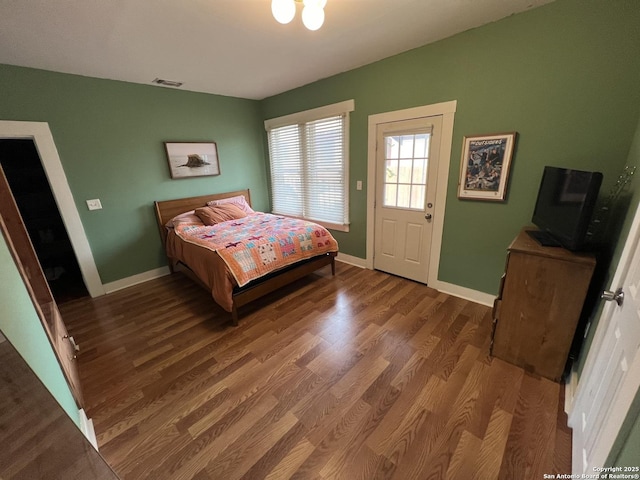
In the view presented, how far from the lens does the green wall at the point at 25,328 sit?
833 mm

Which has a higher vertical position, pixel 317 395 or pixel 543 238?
pixel 543 238

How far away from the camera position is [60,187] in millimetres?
2645

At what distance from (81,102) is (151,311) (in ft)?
7.66

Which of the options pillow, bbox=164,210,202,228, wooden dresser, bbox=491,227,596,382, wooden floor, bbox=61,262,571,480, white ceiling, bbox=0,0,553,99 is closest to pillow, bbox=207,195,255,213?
pillow, bbox=164,210,202,228

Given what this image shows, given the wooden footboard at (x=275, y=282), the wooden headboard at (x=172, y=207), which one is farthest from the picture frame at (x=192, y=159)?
the wooden footboard at (x=275, y=282)

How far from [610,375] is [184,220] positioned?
375cm

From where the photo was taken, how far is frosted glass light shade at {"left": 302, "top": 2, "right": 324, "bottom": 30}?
1.43 m

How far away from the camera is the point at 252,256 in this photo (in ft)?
8.00

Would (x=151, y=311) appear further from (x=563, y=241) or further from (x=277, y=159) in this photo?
(x=563, y=241)

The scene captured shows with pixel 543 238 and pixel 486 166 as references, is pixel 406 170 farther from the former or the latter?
pixel 543 238

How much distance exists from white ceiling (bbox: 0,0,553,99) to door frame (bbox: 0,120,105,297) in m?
0.56

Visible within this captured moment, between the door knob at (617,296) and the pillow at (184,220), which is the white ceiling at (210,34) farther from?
the door knob at (617,296)

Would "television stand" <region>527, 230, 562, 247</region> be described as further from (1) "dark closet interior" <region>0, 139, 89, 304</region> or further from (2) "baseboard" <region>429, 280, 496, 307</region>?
(1) "dark closet interior" <region>0, 139, 89, 304</region>

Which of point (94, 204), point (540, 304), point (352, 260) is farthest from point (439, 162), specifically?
point (94, 204)
